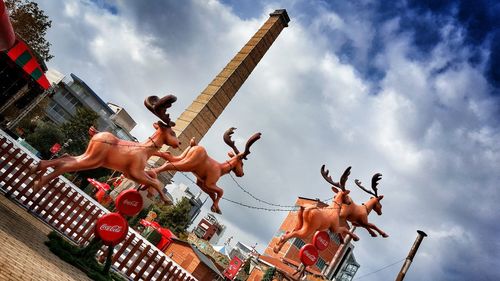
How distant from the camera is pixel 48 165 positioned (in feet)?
18.0

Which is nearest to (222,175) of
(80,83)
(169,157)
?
(169,157)

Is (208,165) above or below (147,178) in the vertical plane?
above

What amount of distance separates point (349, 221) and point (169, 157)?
467cm

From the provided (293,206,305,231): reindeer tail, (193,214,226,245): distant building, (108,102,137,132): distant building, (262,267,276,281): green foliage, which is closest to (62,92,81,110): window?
(108,102,137,132): distant building

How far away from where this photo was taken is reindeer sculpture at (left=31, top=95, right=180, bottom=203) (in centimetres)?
566

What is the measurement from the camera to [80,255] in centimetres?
716

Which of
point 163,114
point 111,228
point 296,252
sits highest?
point 296,252

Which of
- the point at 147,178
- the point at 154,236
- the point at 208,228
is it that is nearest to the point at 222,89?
the point at 154,236

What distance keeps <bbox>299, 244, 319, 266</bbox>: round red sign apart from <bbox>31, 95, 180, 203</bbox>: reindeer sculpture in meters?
3.56

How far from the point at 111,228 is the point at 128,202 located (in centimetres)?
61

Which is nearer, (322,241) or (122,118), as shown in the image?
(322,241)

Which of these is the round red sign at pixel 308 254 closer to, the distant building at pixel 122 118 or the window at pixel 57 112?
the window at pixel 57 112

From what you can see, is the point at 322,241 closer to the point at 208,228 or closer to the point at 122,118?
the point at 122,118

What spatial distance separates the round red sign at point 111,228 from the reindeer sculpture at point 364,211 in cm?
488
